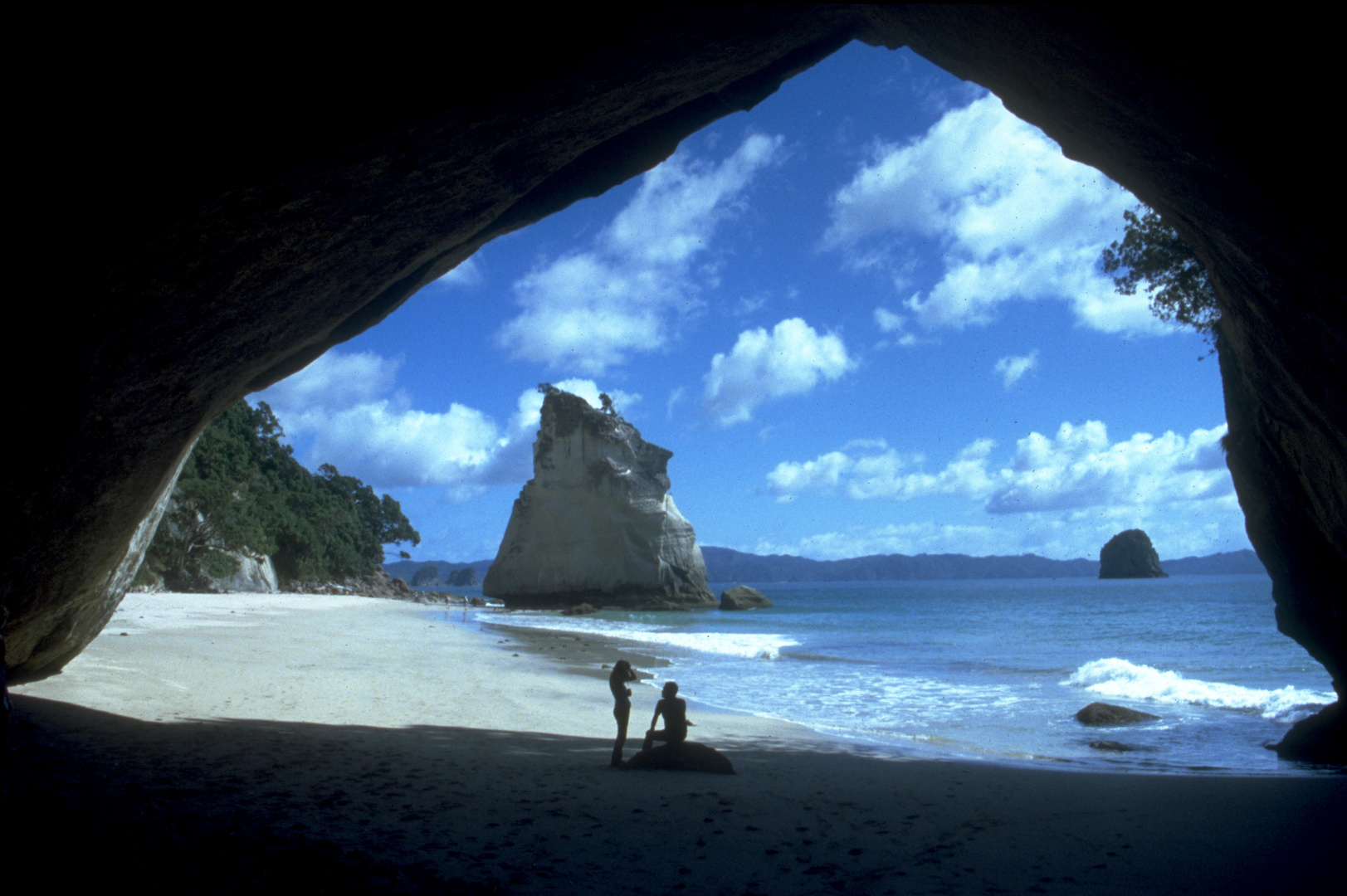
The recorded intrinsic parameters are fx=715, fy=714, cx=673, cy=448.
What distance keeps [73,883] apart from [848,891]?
3587 mm

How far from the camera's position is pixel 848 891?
3.95 m

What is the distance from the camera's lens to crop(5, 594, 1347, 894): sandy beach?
393 cm

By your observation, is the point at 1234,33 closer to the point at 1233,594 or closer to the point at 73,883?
the point at 73,883

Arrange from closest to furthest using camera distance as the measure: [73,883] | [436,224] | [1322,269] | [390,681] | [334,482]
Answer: [73,883], [1322,269], [436,224], [390,681], [334,482]

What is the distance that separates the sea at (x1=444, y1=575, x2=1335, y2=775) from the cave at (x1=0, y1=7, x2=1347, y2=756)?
400 cm

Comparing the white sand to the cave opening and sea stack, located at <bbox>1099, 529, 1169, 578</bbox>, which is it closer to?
the cave opening

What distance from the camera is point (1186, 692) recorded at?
13445mm

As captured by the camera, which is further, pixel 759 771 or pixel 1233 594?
pixel 1233 594

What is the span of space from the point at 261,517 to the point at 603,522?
22.6 metres

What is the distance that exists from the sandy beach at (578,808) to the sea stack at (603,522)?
1522 inches

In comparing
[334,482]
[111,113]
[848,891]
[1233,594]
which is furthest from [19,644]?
[1233,594]

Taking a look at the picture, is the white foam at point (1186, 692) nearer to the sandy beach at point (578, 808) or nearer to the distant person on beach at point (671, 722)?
the sandy beach at point (578, 808)

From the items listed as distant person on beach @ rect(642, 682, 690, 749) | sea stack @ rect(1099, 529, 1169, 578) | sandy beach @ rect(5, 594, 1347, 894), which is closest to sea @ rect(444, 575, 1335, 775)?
sandy beach @ rect(5, 594, 1347, 894)

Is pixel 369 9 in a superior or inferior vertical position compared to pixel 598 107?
inferior
